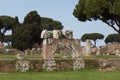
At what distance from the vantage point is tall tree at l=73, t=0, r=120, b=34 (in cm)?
5862

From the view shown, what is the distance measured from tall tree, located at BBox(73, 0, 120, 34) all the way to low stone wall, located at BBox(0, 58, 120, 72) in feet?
84.5

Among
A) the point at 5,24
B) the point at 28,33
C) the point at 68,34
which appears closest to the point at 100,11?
the point at 28,33

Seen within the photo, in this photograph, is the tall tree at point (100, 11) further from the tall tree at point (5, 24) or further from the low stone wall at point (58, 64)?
the tall tree at point (5, 24)

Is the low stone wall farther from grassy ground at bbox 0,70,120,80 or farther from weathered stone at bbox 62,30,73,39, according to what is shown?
weathered stone at bbox 62,30,73,39

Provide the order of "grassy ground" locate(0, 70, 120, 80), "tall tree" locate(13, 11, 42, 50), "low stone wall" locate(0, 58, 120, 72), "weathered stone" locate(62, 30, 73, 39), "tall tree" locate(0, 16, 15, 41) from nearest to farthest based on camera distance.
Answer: "grassy ground" locate(0, 70, 120, 80) → "low stone wall" locate(0, 58, 120, 72) → "weathered stone" locate(62, 30, 73, 39) → "tall tree" locate(13, 11, 42, 50) → "tall tree" locate(0, 16, 15, 41)

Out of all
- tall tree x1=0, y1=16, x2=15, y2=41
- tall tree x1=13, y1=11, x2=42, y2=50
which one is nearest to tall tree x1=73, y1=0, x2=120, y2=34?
tall tree x1=13, y1=11, x2=42, y2=50

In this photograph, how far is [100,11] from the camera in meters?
59.0

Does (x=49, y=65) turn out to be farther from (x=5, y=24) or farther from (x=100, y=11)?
(x=5, y=24)

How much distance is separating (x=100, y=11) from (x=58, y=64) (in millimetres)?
29547

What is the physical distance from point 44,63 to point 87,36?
90299 millimetres

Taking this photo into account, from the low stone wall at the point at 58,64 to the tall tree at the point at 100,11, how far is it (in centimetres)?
2575

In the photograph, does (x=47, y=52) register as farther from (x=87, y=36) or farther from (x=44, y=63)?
(x=87, y=36)

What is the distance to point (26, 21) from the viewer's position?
74375mm

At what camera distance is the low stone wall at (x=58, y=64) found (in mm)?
28828
